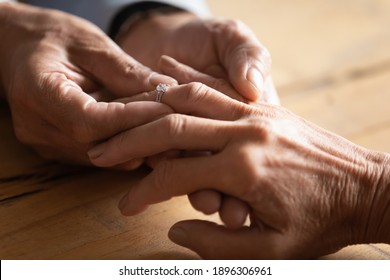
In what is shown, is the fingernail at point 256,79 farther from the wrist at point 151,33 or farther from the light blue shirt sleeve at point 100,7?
the light blue shirt sleeve at point 100,7

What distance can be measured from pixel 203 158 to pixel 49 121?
296 mm

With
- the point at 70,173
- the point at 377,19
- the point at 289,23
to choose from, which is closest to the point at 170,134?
the point at 70,173

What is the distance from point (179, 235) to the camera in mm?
870

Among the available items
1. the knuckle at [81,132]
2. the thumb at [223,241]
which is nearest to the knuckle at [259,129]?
the thumb at [223,241]

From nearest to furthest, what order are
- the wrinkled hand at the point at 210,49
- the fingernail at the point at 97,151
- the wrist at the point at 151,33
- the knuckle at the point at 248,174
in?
the knuckle at the point at 248,174, the fingernail at the point at 97,151, the wrinkled hand at the point at 210,49, the wrist at the point at 151,33

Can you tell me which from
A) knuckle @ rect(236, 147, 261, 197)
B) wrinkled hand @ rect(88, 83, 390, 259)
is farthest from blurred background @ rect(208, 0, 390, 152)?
knuckle @ rect(236, 147, 261, 197)

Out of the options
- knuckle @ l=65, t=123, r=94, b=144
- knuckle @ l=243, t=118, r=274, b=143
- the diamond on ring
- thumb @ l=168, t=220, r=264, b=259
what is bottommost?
thumb @ l=168, t=220, r=264, b=259

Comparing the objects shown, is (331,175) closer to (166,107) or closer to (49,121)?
(166,107)

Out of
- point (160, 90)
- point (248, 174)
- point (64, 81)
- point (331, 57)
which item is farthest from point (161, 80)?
point (331, 57)

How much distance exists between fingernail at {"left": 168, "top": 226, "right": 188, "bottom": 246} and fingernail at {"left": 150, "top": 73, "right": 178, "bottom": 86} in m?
0.23

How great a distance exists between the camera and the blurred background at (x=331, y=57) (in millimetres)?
1294

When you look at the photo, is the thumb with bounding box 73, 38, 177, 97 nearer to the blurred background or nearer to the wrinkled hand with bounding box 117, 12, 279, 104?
the wrinkled hand with bounding box 117, 12, 279, 104

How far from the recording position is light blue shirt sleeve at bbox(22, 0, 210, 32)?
1.35 m
